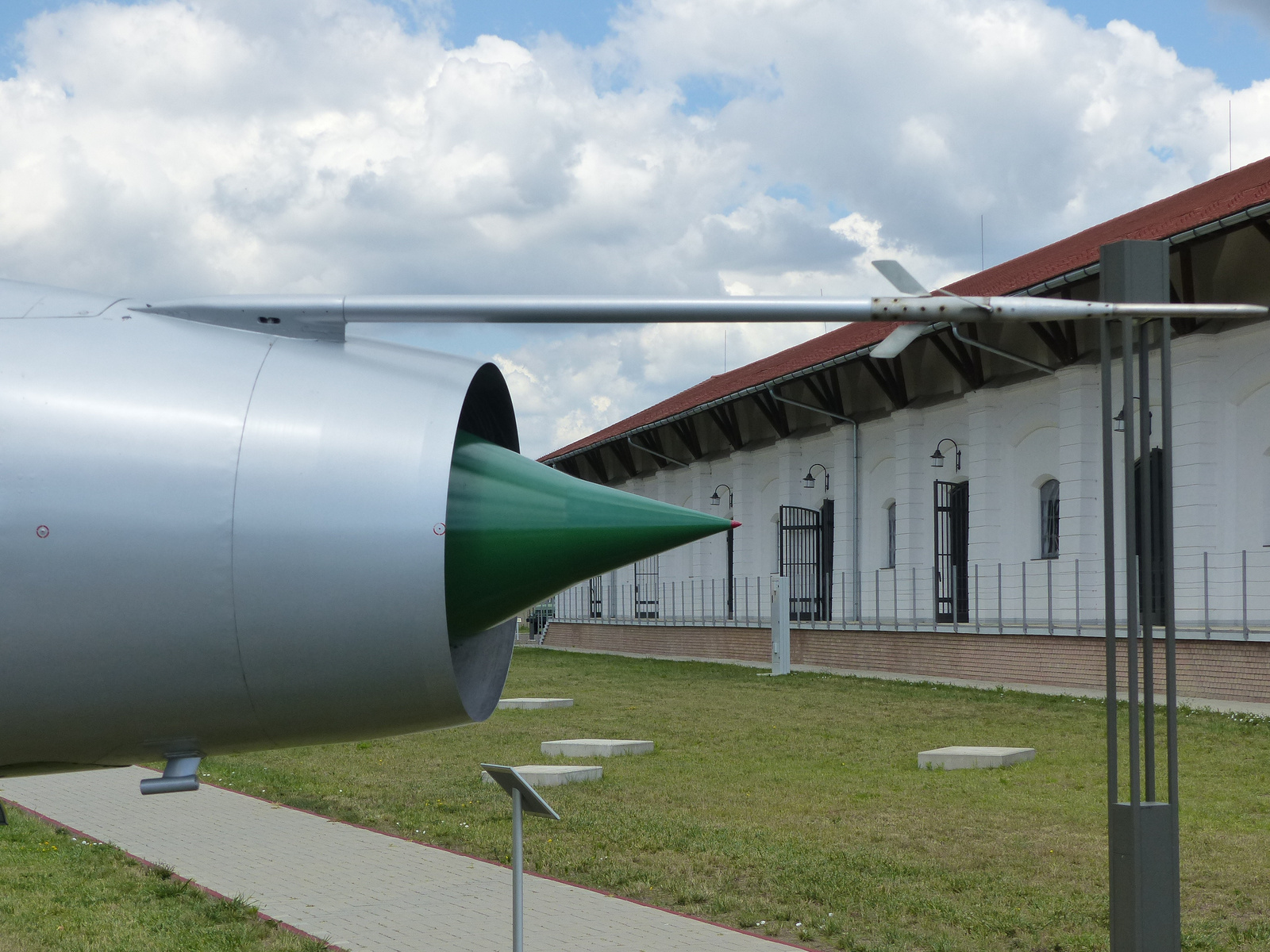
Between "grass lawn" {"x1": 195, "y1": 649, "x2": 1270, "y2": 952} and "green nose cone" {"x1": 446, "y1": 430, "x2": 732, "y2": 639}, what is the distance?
431 cm

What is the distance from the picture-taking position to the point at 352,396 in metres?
2.42

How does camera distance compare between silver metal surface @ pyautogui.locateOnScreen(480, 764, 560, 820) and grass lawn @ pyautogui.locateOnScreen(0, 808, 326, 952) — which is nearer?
silver metal surface @ pyautogui.locateOnScreen(480, 764, 560, 820)

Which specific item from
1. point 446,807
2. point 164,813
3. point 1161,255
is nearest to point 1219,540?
point 446,807

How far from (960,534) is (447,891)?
19.2 metres

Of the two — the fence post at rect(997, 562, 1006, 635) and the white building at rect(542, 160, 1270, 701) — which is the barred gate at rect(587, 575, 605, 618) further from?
the fence post at rect(997, 562, 1006, 635)

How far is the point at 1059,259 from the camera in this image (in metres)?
25.0

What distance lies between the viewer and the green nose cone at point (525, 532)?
2457 mm

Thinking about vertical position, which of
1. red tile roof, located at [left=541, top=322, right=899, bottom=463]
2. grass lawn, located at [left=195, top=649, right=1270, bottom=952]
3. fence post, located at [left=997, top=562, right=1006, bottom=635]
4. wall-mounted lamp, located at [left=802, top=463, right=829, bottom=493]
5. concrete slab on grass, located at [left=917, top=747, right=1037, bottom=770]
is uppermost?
red tile roof, located at [left=541, top=322, right=899, bottom=463]

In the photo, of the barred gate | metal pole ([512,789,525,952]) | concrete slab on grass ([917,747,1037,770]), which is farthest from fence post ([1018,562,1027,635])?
the barred gate

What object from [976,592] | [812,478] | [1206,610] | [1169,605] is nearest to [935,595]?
[976,592]

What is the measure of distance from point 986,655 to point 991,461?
12.3 feet

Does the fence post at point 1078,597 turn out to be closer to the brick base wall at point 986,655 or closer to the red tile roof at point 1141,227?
the brick base wall at point 986,655

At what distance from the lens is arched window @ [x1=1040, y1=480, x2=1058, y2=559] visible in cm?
2266

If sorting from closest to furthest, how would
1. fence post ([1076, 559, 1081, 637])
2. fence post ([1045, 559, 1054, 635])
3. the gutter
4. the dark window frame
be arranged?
fence post ([1076, 559, 1081, 637]), fence post ([1045, 559, 1054, 635]), the dark window frame, the gutter
